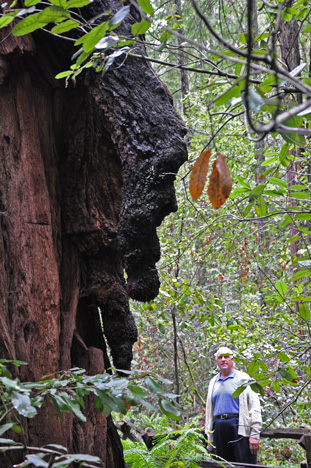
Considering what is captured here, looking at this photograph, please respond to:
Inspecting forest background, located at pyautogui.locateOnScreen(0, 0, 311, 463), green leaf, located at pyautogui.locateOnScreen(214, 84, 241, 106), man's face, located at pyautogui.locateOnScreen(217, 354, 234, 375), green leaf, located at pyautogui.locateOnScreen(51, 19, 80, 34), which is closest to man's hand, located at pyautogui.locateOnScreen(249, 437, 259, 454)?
forest background, located at pyautogui.locateOnScreen(0, 0, 311, 463)

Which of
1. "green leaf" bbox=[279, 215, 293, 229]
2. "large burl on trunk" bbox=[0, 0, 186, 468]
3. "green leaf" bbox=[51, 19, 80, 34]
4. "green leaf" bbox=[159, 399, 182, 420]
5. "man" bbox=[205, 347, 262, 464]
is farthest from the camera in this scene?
"man" bbox=[205, 347, 262, 464]

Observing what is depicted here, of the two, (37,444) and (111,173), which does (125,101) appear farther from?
(37,444)

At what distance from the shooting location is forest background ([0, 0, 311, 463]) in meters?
1.32

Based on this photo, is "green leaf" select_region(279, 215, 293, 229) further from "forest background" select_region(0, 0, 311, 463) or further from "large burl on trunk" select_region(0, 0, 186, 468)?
"large burl on trunk" select_region(0, 0, 186, 468)

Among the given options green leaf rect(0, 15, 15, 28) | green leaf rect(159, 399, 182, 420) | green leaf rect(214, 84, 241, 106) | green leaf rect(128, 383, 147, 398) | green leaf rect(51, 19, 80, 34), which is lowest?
green leaf rect(159, 399, 182, 420)

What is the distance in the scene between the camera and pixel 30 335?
8.28ft

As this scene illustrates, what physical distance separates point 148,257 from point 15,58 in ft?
4.37

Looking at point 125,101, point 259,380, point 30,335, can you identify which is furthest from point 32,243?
point 259,380

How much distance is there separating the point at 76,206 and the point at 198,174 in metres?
1.83

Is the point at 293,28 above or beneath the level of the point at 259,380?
above

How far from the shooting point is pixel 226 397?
216 inches

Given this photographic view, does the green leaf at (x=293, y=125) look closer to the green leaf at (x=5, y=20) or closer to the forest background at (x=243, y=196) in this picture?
the forest background at (x=243, y=196)

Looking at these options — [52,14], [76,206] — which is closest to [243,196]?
[76,206]

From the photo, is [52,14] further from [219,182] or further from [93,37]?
[219,182]
